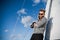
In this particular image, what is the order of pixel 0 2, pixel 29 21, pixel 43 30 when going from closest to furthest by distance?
pixel 43 30, pixel 29 21, pixel 0 2

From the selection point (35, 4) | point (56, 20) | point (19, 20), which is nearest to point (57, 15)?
point (56, 20)

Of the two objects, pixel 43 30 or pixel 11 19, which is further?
pixel 11 19

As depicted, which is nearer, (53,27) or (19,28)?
(53,27)

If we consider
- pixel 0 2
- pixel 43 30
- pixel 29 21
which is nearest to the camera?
pixel 43 30

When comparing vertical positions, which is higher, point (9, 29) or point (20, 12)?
point (20, 12)

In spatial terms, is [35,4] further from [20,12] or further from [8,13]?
[8,13]

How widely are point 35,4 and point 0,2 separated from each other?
1.59ft

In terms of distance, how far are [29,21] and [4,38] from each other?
15.7 inches

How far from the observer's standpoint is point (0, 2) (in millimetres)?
2154

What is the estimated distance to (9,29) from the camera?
81.6 inches

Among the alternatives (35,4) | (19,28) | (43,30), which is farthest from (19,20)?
(43,30)

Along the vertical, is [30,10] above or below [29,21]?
above

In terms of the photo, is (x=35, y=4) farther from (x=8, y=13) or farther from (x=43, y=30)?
(x=43, y=30)

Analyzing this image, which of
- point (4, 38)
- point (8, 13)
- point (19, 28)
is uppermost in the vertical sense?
point (8, 13)
